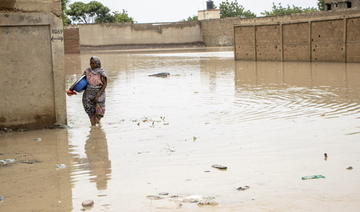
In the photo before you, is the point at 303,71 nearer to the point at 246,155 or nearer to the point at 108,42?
the point at 246,155

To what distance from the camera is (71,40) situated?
5028 centimetres

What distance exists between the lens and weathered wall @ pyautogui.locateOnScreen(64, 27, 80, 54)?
50.1 m

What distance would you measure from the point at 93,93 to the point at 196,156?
3.45 m

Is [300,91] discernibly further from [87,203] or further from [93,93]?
[87,203]

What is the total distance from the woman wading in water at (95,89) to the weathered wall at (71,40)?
4004 centimetres

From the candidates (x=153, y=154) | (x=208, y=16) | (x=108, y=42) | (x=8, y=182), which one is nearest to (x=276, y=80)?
(x=153, y=154)

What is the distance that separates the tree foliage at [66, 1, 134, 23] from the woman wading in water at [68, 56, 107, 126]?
2997 inches

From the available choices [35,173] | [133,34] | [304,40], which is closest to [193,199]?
[35,173]

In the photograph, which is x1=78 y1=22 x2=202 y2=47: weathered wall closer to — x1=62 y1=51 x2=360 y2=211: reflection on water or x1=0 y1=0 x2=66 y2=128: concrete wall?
x1=62 y1=51 x2=360 y2=211: reflection on water

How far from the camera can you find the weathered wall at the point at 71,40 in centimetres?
5006

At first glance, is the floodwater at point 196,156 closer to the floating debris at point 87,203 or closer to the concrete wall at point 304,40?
the floating debris at point 87,203

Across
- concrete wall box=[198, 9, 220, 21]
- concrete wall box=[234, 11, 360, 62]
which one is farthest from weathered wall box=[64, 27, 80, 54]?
concrete wall box=[198, 9, 220, 21]

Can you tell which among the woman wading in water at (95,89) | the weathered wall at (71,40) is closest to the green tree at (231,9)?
the weathered wall at (71,40)

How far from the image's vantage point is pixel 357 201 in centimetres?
563
